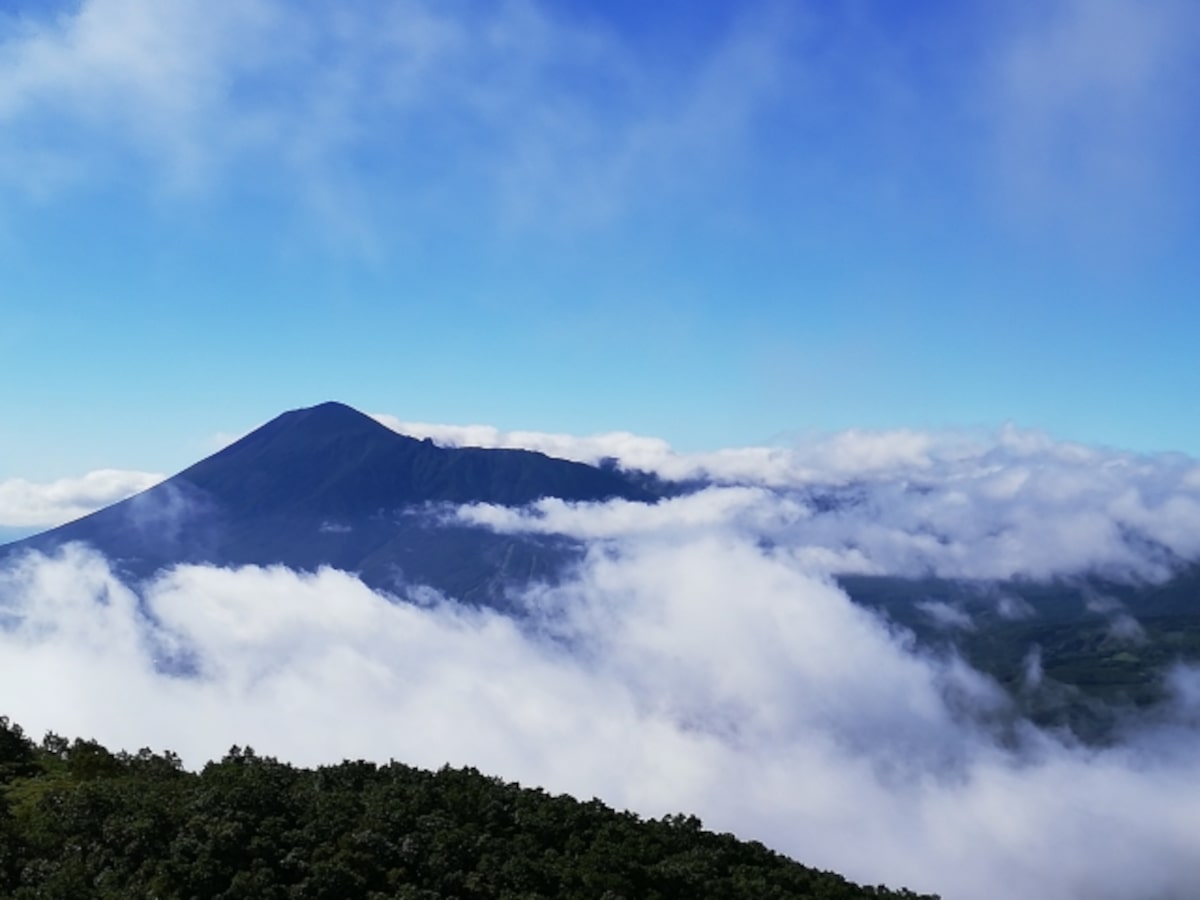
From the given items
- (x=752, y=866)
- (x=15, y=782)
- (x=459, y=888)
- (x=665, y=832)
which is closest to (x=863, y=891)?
(x=752, y=866)

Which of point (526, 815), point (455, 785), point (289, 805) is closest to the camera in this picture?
point (289, 805)

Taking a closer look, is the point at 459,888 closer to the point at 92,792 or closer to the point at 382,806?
the point at 382,806

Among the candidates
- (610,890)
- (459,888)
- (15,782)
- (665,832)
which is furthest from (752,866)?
(15,782)

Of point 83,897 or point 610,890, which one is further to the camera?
point 610,890

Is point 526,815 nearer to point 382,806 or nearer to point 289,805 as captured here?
point 382,806

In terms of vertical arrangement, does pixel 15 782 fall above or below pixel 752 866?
below

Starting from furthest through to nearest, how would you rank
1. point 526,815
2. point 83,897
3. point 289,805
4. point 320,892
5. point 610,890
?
point 526,815 → point 289,805 → point 610,890 → point 320,892 → point 83,897
